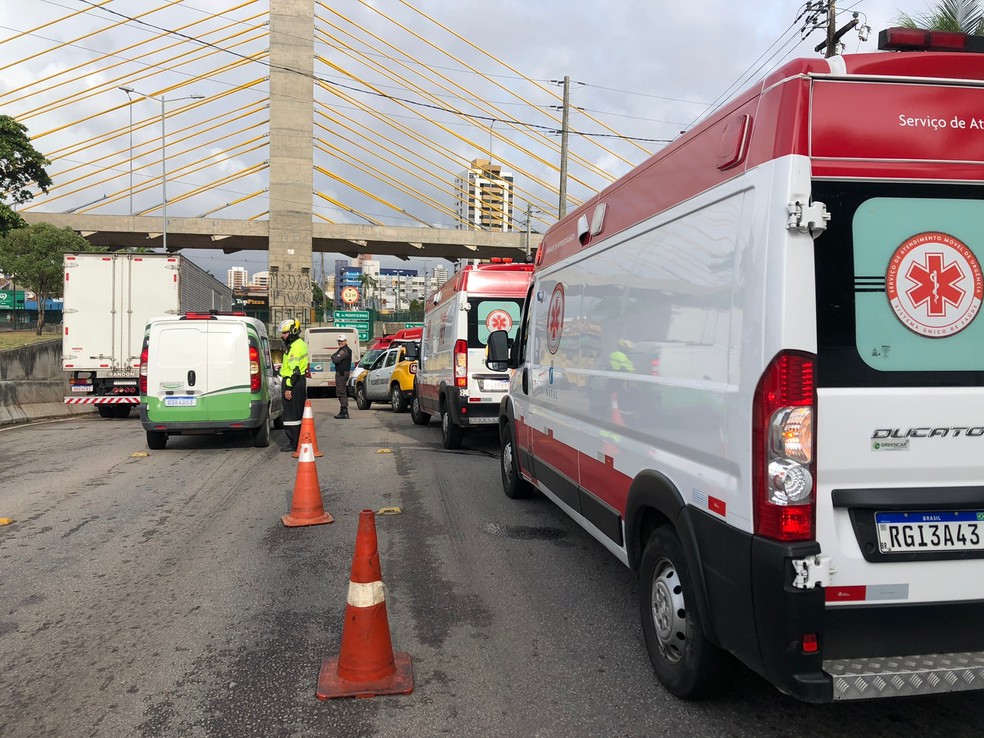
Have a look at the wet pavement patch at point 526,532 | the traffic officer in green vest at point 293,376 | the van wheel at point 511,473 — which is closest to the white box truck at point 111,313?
the traffic officer in green vest at point 293,376

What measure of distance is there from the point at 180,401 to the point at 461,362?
159 inches

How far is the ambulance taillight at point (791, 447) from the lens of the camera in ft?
8.71

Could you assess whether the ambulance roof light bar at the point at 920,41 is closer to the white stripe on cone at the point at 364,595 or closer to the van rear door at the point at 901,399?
the van rear door at the point at 901,399

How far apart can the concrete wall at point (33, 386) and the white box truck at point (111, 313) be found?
2.88ft

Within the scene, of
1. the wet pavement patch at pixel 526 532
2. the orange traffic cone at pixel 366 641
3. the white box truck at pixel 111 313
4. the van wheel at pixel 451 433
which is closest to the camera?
the orange traffic cone at pixel 366 641

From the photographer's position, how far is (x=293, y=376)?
416 inches

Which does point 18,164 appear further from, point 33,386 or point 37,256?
point 33,386

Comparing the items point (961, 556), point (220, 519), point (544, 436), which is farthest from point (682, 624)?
point (220, 519)

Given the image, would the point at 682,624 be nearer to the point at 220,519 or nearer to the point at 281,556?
the point at 281,556

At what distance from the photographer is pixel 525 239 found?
150ft

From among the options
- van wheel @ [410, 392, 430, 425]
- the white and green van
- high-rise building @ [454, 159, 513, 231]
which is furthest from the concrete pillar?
the white and green van

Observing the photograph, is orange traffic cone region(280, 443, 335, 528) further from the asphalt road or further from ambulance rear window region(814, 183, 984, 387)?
ambulance rear window region(814, 183, 984, 387)

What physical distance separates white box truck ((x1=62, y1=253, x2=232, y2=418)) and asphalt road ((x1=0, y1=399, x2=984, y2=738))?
7.80m

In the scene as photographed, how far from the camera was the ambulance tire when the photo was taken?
3.24 m
